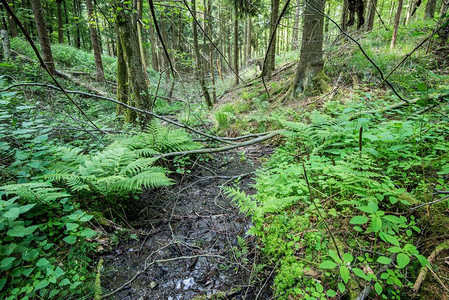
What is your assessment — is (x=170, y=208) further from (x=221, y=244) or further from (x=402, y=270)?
(x=402, y=270)

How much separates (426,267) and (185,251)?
2.01 m

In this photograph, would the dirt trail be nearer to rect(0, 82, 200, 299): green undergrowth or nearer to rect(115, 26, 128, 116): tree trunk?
rect(0, 82, 200, 299): green undergrowth

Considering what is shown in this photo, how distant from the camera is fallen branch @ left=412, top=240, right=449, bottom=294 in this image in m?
1.24

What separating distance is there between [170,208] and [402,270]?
255 cm

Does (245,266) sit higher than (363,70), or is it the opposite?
(363,70)

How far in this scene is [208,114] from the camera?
302 inches

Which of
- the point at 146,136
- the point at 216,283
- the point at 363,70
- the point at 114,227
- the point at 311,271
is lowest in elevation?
the point at 216,283

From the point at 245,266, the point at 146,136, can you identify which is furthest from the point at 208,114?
the point at 245,266

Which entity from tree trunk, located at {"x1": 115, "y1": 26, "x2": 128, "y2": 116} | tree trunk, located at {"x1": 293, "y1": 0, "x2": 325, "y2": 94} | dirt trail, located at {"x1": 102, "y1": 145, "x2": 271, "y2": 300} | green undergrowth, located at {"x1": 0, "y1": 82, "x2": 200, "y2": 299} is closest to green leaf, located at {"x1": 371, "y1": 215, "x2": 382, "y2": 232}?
dirt trail, located at {"x1": 102, "y1": 145, "x2": 271, "y2": 300}

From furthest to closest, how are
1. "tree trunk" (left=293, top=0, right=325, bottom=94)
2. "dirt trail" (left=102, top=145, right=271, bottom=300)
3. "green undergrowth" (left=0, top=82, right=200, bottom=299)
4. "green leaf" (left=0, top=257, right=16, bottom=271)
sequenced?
1. "tree trunk" (left=293, top=0, right=325, bottom=94)
2. "dirt trail" (left=102, top=145, right=271, bottom=300)
3. "green undergrowth" (left=0, top=82, right=200, bottom=299)
4. "green leaf" (left=0, top=257, right=16, bottom=271)

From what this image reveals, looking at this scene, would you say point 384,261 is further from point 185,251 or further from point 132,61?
point 132,61

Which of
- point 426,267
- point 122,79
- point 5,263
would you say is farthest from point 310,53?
point 5,263

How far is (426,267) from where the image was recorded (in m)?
1.27

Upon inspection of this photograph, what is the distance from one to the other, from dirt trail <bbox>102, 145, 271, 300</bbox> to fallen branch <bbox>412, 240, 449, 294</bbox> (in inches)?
40.7
